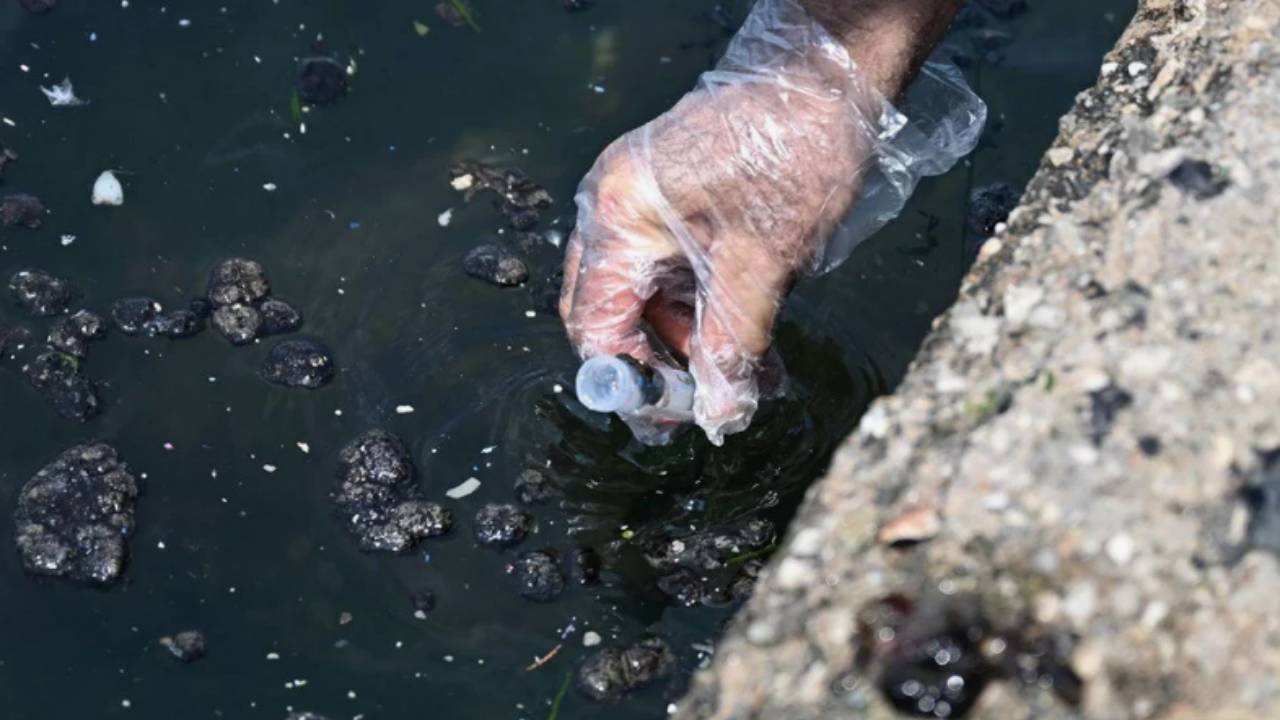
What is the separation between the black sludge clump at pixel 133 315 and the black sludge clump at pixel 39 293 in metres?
0.12

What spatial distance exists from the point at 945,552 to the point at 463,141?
2113 mm

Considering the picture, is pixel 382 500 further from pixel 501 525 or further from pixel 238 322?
pixel 238 322

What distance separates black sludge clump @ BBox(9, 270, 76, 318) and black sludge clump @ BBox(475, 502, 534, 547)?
1.08m

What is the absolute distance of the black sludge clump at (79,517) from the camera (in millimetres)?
2959

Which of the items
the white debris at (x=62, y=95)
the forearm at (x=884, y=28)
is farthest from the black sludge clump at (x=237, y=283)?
the forearm at (x=884, y=28)

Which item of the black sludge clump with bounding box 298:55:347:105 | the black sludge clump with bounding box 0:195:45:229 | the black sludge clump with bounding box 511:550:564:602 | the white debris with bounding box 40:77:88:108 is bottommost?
the black sludge clump with bounding box 511:550:564:602

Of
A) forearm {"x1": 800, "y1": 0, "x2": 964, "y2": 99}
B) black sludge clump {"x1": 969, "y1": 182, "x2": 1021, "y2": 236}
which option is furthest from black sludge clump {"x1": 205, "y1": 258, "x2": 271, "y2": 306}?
black sludge clump {"x1": 969, "y1": 182, "x2": 1021, "y2": 236}

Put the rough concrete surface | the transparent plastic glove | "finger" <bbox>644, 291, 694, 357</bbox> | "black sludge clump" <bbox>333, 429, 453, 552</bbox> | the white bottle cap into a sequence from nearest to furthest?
the rough concrete surface → the white bottle cap → the transparent plastic glove → "black sludge clump" <bbox>333, 429, 453, 552</bbox> → "finger" <bbox>644, 291, 694, 357</bbox>

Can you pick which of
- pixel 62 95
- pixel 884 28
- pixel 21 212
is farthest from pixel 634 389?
pixel 62 95

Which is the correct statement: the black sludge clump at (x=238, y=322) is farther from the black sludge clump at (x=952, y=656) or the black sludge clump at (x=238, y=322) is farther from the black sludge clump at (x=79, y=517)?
the black sludge clump at (x=952, y=656)

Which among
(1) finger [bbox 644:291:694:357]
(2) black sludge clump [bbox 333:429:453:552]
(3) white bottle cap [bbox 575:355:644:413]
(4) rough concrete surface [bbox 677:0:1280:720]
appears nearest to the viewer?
(4) rough concrete surface [bbox 677:0:1280:720]

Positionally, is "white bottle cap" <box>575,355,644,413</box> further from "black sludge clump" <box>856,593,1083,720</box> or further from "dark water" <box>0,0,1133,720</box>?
"black sludge clump" <box>856,593,1083,720</box>

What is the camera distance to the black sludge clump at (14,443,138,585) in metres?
2.96

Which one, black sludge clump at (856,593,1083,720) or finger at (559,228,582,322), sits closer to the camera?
black sludge clump at (856,593,1083,720)
